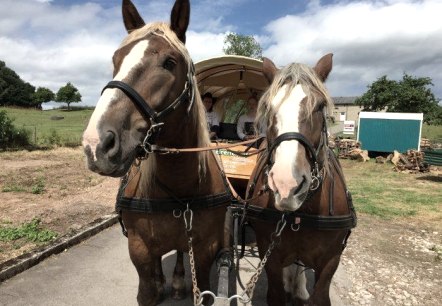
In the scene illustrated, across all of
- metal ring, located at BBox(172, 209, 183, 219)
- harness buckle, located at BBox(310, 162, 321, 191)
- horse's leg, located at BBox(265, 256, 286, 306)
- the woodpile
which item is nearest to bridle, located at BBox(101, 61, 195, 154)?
metal ring, located at BBox(172, 209, 183, 219)

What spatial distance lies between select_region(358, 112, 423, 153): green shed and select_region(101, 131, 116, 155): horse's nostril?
20.4 m

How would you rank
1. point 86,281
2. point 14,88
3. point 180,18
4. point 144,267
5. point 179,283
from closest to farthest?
→ point 180,18
point 144,267
point 179,283
point 86,281
point 14,88

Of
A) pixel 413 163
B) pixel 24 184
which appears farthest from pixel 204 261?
pixel 413 163

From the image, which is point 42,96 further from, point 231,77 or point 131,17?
point 131,17

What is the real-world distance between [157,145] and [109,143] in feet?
1.87

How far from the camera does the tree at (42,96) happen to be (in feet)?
268

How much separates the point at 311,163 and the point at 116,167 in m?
1.10

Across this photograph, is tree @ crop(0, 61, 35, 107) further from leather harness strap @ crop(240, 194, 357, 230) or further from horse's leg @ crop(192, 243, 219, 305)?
leather harness strap @ crop(240, 194, 357, 230)

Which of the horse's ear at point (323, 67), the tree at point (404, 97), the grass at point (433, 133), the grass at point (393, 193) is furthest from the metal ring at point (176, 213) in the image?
the tree at point (404, 97)

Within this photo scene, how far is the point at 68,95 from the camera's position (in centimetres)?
8988

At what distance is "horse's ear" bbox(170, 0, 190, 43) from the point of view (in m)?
2.05

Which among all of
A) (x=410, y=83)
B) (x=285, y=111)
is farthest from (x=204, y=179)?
(x=410, y=83)

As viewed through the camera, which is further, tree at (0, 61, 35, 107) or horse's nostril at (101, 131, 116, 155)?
tree at (0, 61, 35, 107)

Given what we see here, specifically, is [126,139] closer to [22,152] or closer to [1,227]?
[1,227]
